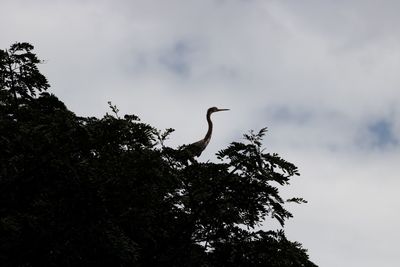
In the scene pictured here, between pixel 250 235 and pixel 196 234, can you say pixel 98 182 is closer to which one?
pixel 196 234

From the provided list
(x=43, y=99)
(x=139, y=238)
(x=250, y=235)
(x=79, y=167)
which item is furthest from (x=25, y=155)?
(x=43, y=99)

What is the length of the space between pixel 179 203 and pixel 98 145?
1250 millimetres

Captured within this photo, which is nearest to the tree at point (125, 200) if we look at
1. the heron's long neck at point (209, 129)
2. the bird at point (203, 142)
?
the bird at point (203, 142)

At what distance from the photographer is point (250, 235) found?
24.0 ft

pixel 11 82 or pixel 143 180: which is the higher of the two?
pixel 11 82

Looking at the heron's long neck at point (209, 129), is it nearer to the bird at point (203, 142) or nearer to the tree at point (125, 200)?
the bird at point (203, 142)

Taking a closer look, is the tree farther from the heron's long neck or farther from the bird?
the heron's long neck

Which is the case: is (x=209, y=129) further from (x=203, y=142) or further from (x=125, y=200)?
Result: (x=125, y=200)

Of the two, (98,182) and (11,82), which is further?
(11,82)

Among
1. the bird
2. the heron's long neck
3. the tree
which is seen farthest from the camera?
the heron's long neck

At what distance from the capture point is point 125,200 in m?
6.71

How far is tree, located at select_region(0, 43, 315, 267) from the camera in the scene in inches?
246

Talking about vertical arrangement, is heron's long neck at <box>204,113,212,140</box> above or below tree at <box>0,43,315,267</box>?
above

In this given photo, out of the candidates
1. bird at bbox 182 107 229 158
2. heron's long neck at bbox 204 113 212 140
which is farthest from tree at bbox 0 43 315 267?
heron's long neck at bbox 204 113 212 140
